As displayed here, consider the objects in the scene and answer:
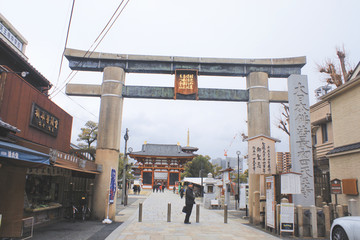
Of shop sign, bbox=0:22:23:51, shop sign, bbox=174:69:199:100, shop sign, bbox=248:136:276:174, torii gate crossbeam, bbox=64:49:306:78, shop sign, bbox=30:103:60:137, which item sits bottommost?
shop sign, bbox=248:136:276:174

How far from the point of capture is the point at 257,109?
13.4m

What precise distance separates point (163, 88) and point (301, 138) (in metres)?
6.66

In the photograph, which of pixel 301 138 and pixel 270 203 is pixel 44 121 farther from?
pixel 301 138

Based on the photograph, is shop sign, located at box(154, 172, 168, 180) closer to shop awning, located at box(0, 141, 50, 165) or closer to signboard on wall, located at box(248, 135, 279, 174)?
signboard on wall, located at box(248, 135, 279, 174)

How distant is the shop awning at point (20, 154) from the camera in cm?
586

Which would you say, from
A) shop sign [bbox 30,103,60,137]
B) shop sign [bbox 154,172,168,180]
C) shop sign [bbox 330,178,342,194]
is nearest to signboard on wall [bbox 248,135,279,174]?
shop sign [bbox 330,178,342,194]

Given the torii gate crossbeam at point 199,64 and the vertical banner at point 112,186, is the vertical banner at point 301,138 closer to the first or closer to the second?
the torii gate crossbeam at point 199,64

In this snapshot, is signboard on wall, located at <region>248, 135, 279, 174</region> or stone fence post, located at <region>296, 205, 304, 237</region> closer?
stone fence post, located at <region>296, 205, 304, 237</region>

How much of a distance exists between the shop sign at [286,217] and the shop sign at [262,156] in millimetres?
2101

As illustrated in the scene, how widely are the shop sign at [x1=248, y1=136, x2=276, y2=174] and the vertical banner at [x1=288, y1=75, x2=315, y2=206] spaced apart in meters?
0.92

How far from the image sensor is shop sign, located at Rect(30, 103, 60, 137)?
9.68 m

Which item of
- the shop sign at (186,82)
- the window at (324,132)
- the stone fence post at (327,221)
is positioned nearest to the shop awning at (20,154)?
Result: the shop sign at (186,82)

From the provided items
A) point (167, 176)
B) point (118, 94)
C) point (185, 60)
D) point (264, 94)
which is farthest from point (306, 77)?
point (167, 176)

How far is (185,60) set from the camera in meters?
13.9
